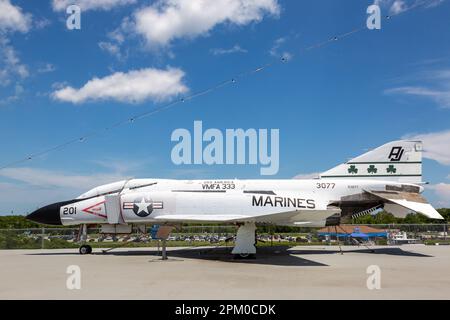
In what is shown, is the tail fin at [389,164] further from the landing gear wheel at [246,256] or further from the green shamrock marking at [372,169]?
the landing gear wheel at [246,256]

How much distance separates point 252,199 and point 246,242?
2.12m

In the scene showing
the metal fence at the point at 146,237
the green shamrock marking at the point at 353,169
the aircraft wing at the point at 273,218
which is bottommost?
the metal fence at the point at 146,237

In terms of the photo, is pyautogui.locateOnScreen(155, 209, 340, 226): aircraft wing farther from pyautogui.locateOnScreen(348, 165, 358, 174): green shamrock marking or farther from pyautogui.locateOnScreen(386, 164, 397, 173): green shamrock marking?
pyautogui.locateOnScreen(386, 164, 397, 173): green shamrock marking

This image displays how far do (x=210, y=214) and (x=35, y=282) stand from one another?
8144mm

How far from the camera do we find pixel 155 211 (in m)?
17.5

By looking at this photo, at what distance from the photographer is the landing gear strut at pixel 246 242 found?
51.4 feet

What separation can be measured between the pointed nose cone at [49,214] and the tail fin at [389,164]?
511 inches

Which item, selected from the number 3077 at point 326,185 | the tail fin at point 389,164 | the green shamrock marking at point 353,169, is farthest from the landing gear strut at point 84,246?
the green shamrock marking at point 353,169

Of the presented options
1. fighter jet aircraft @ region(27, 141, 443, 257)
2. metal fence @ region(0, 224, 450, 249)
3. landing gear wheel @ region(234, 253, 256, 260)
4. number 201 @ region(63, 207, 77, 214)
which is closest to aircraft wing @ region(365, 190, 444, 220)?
fighter jet aircraft @ region(27, 141, 443, 257)

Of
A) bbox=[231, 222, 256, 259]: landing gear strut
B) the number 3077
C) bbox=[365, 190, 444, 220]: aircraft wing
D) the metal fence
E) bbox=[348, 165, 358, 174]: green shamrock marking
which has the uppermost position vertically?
bbox=[348, 165, 358, 174]: green shamrock marking

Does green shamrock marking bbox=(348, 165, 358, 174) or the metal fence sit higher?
green shamrock marking bbox=(348, 165, 358, 174)

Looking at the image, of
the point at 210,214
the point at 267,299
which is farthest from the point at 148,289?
the point at 210,214

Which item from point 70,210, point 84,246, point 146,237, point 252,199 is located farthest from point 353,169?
point 146,237

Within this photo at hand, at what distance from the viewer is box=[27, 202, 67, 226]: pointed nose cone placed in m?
18.5
